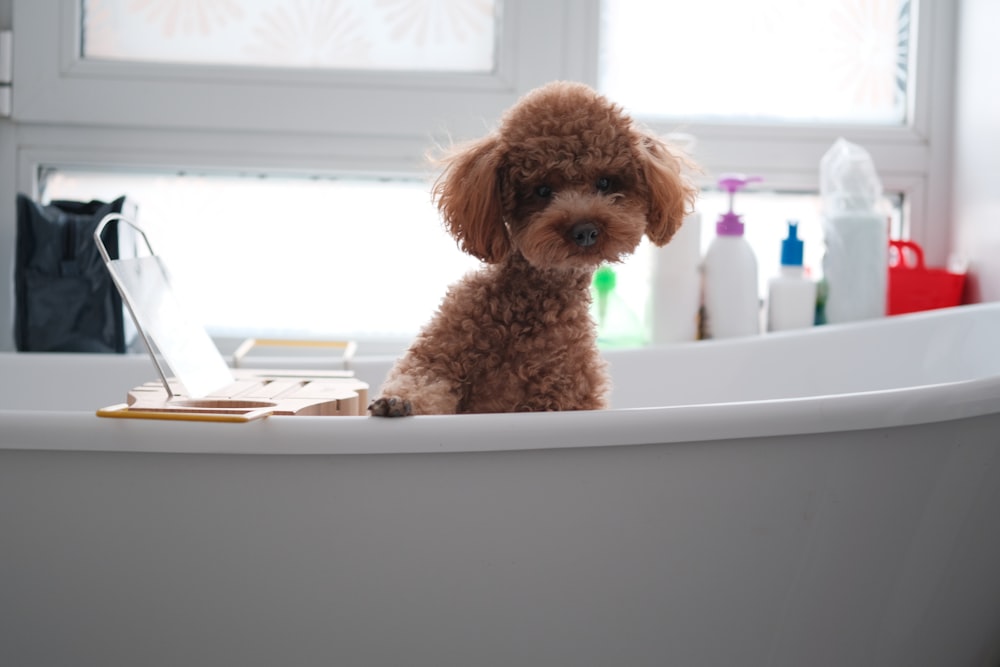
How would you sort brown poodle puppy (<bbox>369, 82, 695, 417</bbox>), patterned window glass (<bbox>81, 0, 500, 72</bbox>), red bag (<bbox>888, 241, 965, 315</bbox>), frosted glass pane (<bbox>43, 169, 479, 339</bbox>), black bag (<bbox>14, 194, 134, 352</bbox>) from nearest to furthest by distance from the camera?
brown poodle puppy (<bbox>369, 82, 695, 417</bbox>) < black bag (<bbox>14, 194, 134, 352</bbox>) < red bag (<bbox>888, 241, 965, 315</bbox>) < patterned window glass (<bbox>81, 0, 500, 72</bbox>) < frosted glass pane (<bbox>43, 169, 479, 339</bbox>)

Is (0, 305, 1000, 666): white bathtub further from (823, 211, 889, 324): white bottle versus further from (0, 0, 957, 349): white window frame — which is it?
(0, 0, 957, 349): white window frame

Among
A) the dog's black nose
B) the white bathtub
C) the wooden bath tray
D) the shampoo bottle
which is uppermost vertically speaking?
the dog's black nose

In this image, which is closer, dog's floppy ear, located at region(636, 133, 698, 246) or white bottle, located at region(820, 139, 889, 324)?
dog's floppy ear, located at region(636, 133, 698, 246)

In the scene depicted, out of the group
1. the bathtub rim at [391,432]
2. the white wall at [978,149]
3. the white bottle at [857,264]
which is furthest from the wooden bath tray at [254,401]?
the white wall at [978,149]

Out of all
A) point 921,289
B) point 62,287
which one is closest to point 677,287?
point 921,289

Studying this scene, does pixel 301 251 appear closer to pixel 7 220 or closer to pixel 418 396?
pixel 7 220

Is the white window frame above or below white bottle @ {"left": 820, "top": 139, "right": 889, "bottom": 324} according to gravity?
above

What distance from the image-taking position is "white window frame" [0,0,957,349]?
2207 mm

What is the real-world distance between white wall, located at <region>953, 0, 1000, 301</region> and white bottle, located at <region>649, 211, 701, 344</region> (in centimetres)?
65

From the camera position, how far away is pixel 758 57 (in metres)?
2.38

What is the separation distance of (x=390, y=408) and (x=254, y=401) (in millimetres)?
251

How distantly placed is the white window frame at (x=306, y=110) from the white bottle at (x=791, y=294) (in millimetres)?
258

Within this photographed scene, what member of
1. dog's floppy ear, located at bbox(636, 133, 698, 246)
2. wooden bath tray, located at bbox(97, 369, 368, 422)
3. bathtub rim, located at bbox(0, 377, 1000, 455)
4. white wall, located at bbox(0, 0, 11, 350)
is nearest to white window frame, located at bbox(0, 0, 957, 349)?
white wall, located at bbox(0, 0, 11, 350)

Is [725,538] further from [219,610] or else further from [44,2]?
[44,2]
